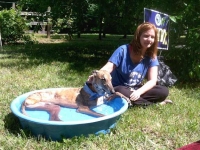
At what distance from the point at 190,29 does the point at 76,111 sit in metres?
2.71

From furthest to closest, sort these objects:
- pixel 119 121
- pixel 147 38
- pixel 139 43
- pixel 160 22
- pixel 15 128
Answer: pixel 160 22 → pixel 139 43 → pixel 147 38 → pixel 119 121 → pixel 15 128

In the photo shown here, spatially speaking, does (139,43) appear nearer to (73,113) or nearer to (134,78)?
(134,78)

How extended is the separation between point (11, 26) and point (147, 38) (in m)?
8.83

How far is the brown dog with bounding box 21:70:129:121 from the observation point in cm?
362

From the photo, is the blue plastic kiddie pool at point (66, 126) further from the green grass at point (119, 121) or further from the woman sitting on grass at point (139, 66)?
the woman sitting on grass at point (139, 66)

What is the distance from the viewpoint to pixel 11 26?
469 inches

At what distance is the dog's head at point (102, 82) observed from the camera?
11.7 feet

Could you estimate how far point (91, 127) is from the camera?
10.2 ft

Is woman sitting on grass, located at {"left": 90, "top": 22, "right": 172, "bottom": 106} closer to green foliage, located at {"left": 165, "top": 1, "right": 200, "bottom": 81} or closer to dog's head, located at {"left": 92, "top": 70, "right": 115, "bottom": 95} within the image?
dog's head, located at {"left": 92, "top": 70, "right": 115, "bottom": 95}

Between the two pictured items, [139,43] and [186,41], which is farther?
[186,41]

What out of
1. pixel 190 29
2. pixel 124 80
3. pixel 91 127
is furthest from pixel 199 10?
pixel 91 127

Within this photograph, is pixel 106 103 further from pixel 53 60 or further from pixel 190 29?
pixel 53 60

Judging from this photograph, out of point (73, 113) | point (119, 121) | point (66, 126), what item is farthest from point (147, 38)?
point (66, 126)

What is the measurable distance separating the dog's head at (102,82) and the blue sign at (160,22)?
6.74ft
